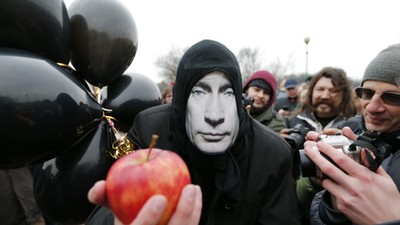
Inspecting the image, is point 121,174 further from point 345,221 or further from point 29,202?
point 29,202

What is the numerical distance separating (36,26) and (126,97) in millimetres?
831

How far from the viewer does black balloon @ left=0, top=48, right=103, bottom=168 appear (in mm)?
1179

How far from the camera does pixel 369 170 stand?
1201 mm

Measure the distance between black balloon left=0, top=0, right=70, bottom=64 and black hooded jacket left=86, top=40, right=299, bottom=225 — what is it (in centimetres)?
59

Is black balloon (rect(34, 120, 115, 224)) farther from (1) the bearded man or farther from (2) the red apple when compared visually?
(1) the bearded man

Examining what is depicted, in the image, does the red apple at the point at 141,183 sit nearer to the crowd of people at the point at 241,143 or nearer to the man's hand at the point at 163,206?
the man's hand at the point at 163,206

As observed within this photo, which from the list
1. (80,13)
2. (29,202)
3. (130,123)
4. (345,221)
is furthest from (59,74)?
(29,202)

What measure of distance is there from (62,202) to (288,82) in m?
5.15

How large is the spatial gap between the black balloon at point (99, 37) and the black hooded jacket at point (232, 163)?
329 mm

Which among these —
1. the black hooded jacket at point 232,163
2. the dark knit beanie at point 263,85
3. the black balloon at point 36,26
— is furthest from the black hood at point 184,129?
the dark knit beanie at point 263,85

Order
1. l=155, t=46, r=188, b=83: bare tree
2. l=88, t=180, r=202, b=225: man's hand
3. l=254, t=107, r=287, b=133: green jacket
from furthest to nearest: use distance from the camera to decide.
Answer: l=155, t=46, r=188, b=83: bare tree
l=254, t=107, r=287, b=133: green jacket
l=88, t=180, r=202, b=225: man's hand

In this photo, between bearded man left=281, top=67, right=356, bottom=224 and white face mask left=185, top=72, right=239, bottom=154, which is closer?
white face mask left=185, top=72, right=239, bottom=154

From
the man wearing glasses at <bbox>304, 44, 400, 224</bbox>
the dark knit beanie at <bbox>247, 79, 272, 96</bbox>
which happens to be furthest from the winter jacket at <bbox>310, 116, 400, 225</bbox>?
the dark knit beanie at <bbox>247, 79, 272, 96</bbox>

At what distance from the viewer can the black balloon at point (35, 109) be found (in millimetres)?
1179
